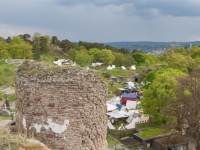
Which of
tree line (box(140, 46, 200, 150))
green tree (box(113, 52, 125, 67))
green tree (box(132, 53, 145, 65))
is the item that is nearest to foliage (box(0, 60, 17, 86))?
tree line (box(140, 46, 200, 150))

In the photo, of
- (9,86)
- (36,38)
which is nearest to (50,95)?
(9,86)

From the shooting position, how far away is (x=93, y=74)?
26.9 ft

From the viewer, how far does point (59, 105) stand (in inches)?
301

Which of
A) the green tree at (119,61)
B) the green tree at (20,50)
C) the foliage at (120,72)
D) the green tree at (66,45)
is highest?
the green tree at (66,45)

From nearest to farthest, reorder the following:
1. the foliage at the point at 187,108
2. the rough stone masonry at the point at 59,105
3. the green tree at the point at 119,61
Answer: the rough stone masonry at the point at 59,105
the foliage at the point at 187,108
the green tree at the point at 119,61

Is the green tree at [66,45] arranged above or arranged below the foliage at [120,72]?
above

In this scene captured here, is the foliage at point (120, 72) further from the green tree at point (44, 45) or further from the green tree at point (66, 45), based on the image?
the green tree at point (66, 45)

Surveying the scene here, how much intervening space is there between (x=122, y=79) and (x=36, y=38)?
3000 centimetres

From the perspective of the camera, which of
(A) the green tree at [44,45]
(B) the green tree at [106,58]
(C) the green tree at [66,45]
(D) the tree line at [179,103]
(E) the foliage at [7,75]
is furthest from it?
(C) the green tree at [66,45]

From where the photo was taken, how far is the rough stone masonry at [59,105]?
302 inches

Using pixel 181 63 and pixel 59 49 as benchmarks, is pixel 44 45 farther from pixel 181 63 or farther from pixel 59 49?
pixel 181 63

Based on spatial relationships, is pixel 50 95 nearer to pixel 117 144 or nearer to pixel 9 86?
pixel 117 144

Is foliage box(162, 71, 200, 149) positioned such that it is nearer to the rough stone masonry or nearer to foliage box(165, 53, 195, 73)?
the rough stone masonry

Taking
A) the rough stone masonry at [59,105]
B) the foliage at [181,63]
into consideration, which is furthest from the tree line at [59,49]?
the rough stone masonry at [59,105]
